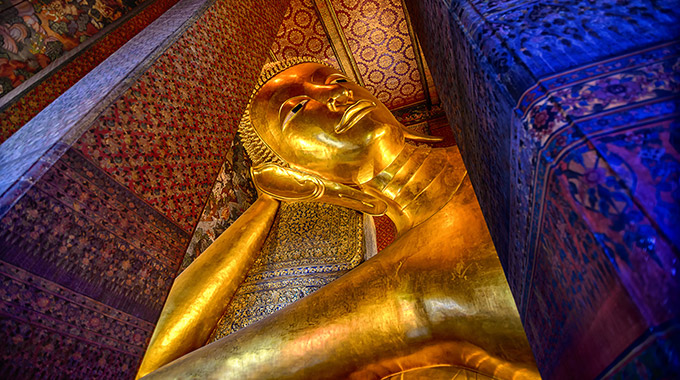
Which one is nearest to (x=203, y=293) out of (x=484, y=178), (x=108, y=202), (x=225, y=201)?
(x=225, y=201)

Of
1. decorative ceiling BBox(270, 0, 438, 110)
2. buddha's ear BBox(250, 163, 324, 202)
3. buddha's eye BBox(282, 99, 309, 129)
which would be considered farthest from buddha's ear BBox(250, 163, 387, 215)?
decorative ceiling BBox(270, 0, 438, 110)

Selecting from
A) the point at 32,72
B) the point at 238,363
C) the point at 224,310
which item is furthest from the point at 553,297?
the point at 224,310

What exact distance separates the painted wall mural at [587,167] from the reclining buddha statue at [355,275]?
0.58m

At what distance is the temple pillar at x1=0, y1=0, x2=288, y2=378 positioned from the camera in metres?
0.67

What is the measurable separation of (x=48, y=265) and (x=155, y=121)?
478 millimetres

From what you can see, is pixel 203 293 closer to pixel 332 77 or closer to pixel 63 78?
pixel 63 78

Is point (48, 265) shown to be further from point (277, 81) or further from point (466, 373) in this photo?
point (277, 81)

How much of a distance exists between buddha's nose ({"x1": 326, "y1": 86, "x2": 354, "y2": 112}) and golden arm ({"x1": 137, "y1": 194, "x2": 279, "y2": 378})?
43.8 inches

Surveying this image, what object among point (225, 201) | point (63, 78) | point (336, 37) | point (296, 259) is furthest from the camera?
point (336, 37)

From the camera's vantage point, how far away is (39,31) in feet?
4.49

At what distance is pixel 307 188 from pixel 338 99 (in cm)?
64

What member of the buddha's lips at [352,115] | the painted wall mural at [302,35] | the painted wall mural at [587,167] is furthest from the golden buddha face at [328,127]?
the painted wall mural at [587,167]

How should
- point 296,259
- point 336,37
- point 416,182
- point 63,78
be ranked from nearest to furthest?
point 63,78 → point 416,182 → point 296,259 → point 336,37

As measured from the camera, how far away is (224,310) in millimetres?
2152
